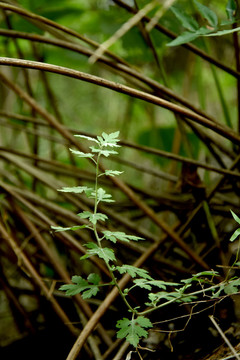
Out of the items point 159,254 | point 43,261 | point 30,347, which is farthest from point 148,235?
point 30,347

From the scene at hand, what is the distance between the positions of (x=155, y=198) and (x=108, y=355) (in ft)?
1.91

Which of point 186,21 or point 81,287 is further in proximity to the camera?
point 186,21

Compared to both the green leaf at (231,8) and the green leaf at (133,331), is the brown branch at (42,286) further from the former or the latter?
the green leaf at (231,8)

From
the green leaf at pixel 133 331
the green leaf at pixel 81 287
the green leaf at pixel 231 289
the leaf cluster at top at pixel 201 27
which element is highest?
the leaf cluster at top at pixel 201 27

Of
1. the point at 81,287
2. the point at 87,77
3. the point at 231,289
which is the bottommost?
the point at 231,289

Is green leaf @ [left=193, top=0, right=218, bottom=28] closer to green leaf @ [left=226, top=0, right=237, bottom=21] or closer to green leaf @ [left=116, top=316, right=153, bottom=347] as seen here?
green leaf @ [left=226, top=0, right=237, bottom=21]

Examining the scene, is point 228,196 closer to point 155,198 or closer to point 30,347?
→ point 155,198

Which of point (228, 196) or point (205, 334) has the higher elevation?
point (228, 196)

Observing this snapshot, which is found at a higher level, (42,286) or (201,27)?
(201,27)

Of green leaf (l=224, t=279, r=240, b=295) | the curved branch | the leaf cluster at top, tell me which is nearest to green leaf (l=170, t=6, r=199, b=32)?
the leaf cluster at top

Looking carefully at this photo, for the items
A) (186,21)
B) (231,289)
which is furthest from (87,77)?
(231,289)

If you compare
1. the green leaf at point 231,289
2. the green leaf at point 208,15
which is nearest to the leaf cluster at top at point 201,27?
the green leaf at point 208,15

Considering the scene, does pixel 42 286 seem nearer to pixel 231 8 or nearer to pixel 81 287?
pixel 81 287

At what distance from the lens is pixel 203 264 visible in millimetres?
869
